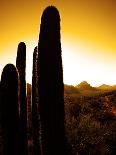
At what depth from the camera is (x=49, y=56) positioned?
6344 millimetres

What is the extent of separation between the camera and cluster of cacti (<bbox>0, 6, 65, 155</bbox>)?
19.9ft

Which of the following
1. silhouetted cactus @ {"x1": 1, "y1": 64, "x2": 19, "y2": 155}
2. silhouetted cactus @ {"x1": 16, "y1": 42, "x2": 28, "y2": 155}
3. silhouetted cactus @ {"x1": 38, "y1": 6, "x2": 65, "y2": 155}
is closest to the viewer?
silhouetted cactus @ {"x1": 38, "y1": 6, "x2": 65, "y2": 155}

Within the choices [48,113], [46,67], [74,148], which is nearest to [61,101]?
[48,113]

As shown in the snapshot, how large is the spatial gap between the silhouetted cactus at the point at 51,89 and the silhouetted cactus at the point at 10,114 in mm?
832

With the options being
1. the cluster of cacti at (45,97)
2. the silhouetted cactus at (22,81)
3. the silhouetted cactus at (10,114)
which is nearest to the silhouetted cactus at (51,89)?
the cluster of cacti at (45,97)

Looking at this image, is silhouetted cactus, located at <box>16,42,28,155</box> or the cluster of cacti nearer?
the cluster of cacti

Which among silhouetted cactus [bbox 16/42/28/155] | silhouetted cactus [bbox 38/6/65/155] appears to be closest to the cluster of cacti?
silhouetted cactus [bbox 38/6/65/155]

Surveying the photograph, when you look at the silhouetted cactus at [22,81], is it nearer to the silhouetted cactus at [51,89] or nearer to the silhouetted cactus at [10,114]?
the silhouetted cactus at [10,114]

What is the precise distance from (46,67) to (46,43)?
0.59 meters

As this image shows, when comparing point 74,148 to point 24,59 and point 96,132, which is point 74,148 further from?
point 24,59

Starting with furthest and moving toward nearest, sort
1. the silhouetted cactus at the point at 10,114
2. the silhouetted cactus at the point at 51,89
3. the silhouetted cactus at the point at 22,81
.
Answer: the silhouetted cactus at the point at 22,81 < the silhouetted cactus at the point at 10,114 < the silhouetted cactus at the point at 51,89

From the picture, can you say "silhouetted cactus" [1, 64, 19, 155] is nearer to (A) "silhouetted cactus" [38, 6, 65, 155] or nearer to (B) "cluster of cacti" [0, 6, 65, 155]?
(B) "cluster of cacti" [0, 6, 65, 155]

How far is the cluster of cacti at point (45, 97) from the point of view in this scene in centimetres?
606

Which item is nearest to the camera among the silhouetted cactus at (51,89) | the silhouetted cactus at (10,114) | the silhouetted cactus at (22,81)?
the silhouetted cactus at (51,89)
